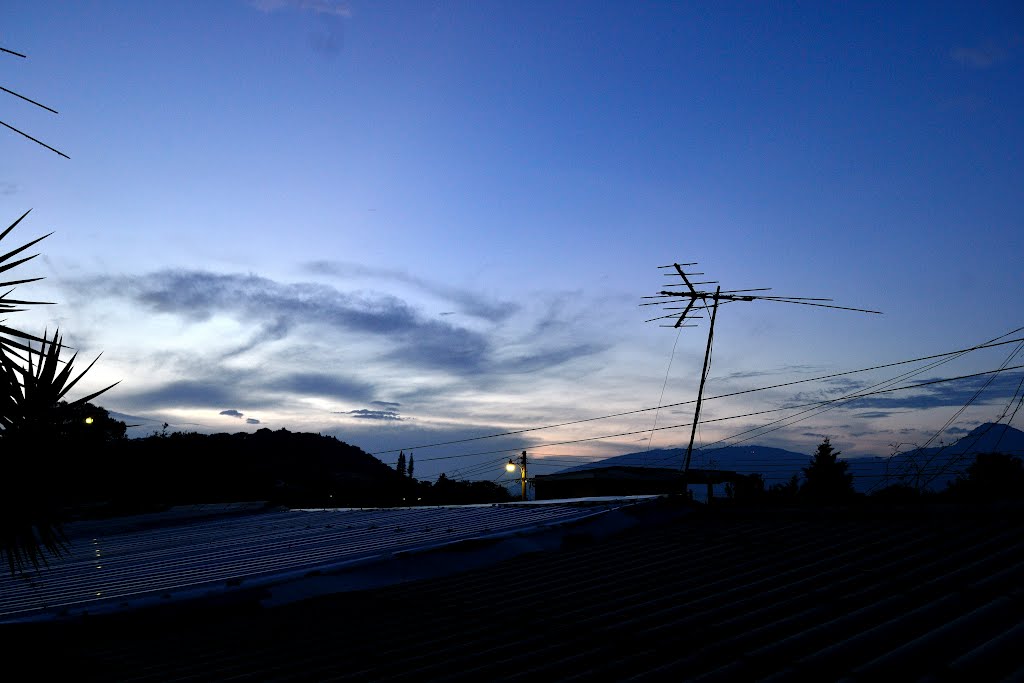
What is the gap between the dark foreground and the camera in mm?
3680

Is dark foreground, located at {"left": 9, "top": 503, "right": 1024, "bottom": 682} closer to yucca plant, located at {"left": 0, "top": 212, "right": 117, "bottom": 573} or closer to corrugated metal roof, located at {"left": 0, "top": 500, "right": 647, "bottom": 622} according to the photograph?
corrugated metal roof, located at {"left": 0, "top": 500, "right": 647, "bottom": 622}

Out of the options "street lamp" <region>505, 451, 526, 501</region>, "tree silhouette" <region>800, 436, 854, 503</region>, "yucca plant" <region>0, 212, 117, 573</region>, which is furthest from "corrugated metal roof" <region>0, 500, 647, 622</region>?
"tree silhouette" <region>800, 436, 854, 503</region>

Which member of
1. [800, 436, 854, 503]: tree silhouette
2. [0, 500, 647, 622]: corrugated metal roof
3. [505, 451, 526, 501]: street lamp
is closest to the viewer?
[0, 500, 647, 622]: corrugated metal roof

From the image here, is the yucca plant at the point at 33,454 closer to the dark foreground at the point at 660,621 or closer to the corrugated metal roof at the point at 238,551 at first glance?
the corrugated metal roof at the point at 238,551

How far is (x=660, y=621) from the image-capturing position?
466 cm

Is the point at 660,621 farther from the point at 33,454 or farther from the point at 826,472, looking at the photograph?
the point at 826,472

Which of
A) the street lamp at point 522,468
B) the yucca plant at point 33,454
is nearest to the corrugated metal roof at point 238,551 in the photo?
the yucca plant at point 33,454

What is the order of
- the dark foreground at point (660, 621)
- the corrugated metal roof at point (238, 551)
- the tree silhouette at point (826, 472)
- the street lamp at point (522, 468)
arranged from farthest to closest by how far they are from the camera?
the tree silhouette at point (826, 472)
the street lamp at point (522, 468)
the corrugated metal roof at point (238, 551)
the dark foreground at point (660, 621)

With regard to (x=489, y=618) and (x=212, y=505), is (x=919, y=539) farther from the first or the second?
(x=212, y=505)

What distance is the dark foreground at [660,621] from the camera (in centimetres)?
368

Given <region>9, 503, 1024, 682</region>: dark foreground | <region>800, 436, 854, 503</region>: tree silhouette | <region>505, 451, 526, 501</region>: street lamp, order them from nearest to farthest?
<region>9, 503, 1024, 682</region>: dark foreground → <region>505, 451, 526, 501</region>: street lamp → <region>800, 436, 854, 503</region>: tree silhouette

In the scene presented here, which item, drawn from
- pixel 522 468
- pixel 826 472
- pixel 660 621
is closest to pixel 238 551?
pixel 660 621

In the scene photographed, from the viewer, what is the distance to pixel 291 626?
19.1 feet

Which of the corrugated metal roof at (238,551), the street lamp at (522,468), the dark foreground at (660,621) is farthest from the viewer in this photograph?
the street lamp at (522,468)
